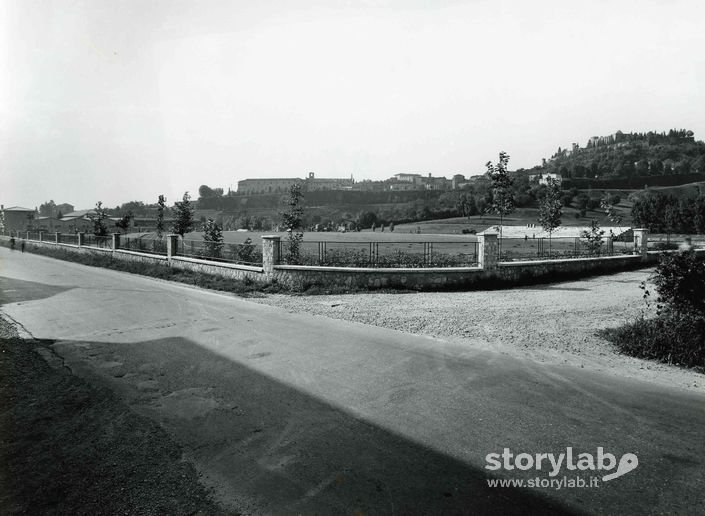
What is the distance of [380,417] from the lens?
4547 mm

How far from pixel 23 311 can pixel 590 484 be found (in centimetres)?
1227

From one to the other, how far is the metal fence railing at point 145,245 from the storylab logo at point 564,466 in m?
21.8

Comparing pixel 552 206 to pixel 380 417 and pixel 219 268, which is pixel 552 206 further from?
pixel 380 417

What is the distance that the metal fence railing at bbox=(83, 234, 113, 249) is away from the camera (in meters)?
27.7

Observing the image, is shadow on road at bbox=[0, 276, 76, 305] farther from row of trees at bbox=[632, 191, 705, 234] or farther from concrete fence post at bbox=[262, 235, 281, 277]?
row of trees at bbox=[632, 191, 705, 234]

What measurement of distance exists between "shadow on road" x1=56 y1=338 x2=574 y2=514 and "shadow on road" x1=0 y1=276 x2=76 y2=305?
879 cm

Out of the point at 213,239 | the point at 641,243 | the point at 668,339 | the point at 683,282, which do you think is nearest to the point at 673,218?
the point at 641,243

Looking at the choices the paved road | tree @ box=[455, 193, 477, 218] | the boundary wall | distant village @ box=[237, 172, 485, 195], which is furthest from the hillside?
the paved road

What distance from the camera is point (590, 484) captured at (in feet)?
11.1

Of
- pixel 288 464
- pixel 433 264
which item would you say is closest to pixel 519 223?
pixel 433 264

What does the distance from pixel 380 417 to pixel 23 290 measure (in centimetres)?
1475

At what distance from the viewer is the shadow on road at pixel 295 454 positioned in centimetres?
314

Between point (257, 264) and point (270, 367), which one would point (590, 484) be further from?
point (257, 264)

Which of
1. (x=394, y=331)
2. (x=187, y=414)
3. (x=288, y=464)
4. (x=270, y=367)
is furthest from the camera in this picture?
(x=394, y=331)
